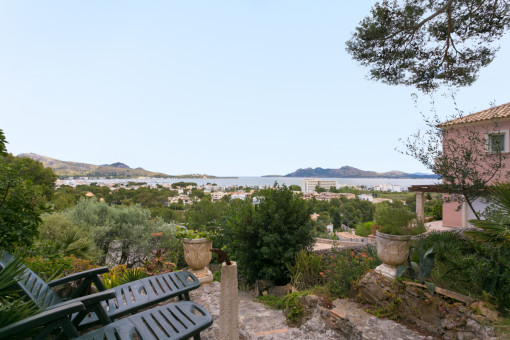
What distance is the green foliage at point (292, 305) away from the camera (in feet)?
10.9

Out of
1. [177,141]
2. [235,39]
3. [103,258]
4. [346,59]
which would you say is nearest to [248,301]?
[103,258]

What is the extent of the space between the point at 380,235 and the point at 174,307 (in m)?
2.66

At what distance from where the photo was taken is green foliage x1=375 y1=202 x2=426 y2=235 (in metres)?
3.28

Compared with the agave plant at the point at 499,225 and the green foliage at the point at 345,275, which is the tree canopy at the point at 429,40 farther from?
the green foliage at the point at 345,275

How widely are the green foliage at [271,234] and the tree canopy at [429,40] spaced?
11.9 feet

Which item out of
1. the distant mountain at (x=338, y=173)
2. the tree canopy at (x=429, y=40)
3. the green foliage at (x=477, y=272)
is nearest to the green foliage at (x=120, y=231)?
the green foliage at (x=477, y=272)

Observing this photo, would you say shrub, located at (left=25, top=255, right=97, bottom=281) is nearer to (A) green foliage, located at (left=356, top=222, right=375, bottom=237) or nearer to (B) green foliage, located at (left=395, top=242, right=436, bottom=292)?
(B) green foliage, located at (left=395, top=242, right=436, bottom=292)

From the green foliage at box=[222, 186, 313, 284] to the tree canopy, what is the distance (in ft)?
11.9

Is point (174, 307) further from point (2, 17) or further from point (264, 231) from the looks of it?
point (2, 17)

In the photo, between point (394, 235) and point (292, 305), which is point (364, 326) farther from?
point (394, 235)

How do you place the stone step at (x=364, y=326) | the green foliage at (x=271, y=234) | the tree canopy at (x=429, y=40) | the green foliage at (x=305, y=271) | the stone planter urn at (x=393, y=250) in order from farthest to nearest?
the tree canopy at (x=429, y=40)
the green foliage at (x=271, y=234)
the green foliage at (x=305, y=271)
the stone planter urn at (x=393, y=250)
the stone step at (x=364, y=326)

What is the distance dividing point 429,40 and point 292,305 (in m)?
6.13

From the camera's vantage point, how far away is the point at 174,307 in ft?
6.46

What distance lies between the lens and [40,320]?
1.16m
